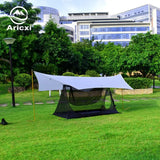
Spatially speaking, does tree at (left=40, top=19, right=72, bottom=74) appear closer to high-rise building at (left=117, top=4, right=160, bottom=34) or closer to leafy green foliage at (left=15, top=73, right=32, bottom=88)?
leafy green foliage at (left=15, top=73, right=32, bottom=88)

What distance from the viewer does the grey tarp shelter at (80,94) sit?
34.4 ft

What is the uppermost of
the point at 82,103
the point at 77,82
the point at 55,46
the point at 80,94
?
the point at 55,46

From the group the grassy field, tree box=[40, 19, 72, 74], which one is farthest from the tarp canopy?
tree box=[40, 19, 72, 74]

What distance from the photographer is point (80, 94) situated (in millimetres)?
11148

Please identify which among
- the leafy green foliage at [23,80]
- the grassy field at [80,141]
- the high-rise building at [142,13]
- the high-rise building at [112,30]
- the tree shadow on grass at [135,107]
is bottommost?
the tree shadow on grass at [135,107]

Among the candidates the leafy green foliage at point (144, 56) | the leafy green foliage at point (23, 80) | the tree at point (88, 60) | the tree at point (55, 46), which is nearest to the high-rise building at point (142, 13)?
the tree at point (88, 60)

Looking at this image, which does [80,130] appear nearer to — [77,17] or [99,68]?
[99,68]

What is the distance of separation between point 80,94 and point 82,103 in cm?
44

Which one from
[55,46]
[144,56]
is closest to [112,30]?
[55,46]

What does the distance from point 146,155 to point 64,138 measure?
8.04 feet

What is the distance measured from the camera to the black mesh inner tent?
10734 mm

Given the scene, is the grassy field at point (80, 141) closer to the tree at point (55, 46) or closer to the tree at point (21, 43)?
the tree at point (21, 43)

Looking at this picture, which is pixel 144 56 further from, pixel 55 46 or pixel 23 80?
pixel 23 80

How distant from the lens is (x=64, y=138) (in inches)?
264
